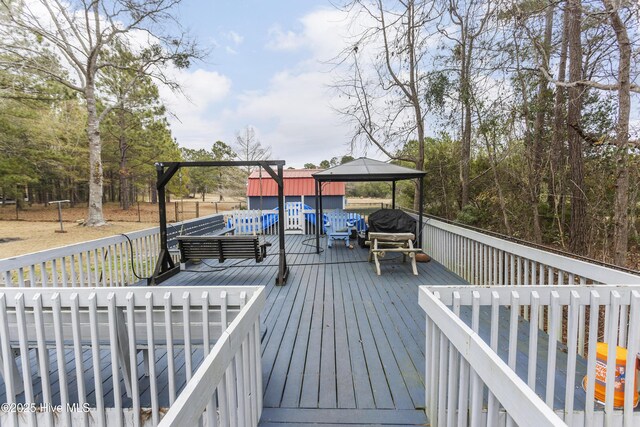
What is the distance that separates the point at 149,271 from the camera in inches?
193

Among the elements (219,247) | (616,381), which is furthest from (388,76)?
(616,381)

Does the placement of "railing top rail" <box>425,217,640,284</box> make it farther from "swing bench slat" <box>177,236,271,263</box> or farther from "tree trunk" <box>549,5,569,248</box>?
"swing bench slat" <box>177,236,271,263</box>

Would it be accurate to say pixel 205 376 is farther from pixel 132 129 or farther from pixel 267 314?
pixel 132 129

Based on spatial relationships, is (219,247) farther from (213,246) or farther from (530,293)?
(530,293)

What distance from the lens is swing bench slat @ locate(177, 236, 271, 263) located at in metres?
4.37

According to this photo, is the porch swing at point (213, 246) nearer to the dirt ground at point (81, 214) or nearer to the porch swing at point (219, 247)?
the porch swing at point (219, 247)

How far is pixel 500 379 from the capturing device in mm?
964

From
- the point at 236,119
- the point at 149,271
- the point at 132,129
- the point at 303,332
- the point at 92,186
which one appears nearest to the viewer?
the point at 303,332

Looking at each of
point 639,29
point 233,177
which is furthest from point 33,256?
point 233,177

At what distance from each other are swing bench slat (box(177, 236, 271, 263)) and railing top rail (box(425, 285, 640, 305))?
10.3 feet

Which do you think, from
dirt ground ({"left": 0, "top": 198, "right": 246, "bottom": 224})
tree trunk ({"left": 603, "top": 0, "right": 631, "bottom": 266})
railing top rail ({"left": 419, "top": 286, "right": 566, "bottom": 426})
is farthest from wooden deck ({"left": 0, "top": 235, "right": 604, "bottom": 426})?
dirt ground ({"left": 0, "top": 198, "right": 246, "bottom": 224})

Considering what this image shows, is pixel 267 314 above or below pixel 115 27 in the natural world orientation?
below

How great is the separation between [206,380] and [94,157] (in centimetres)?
1378

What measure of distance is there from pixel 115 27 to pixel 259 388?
14043 mm
